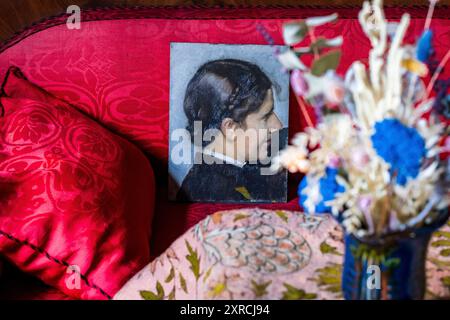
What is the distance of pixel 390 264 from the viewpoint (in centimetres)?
88

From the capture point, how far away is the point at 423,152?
2.68ft

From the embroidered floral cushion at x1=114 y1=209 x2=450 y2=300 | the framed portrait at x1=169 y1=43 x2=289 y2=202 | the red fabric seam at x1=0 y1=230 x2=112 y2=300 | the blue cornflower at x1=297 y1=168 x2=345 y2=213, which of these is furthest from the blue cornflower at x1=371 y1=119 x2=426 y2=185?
the framed portrait at x1=169 y1=43 x2=289 y2=202

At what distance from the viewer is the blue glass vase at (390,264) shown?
2.85 feet

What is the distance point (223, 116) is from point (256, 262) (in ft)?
2.51

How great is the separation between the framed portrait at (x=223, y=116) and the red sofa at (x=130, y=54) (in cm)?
4

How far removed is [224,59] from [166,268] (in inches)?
31.8

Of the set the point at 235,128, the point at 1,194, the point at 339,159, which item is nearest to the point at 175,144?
the point at 235,128

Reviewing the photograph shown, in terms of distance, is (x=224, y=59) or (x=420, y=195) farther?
(x=224, y=59)

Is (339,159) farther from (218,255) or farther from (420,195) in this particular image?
(218,255)

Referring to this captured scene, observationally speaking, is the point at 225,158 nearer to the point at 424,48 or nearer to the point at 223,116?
the point at 223,116

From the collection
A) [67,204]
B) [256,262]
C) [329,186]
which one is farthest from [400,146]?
[67,204]

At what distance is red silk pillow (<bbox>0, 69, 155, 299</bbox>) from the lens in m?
1.32

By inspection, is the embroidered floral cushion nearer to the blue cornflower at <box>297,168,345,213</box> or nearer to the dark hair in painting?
the blue cornflower at <box>297,168,345,213</box>

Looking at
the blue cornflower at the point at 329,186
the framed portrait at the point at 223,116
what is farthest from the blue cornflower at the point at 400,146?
the framed portrait at the point at 223,116
